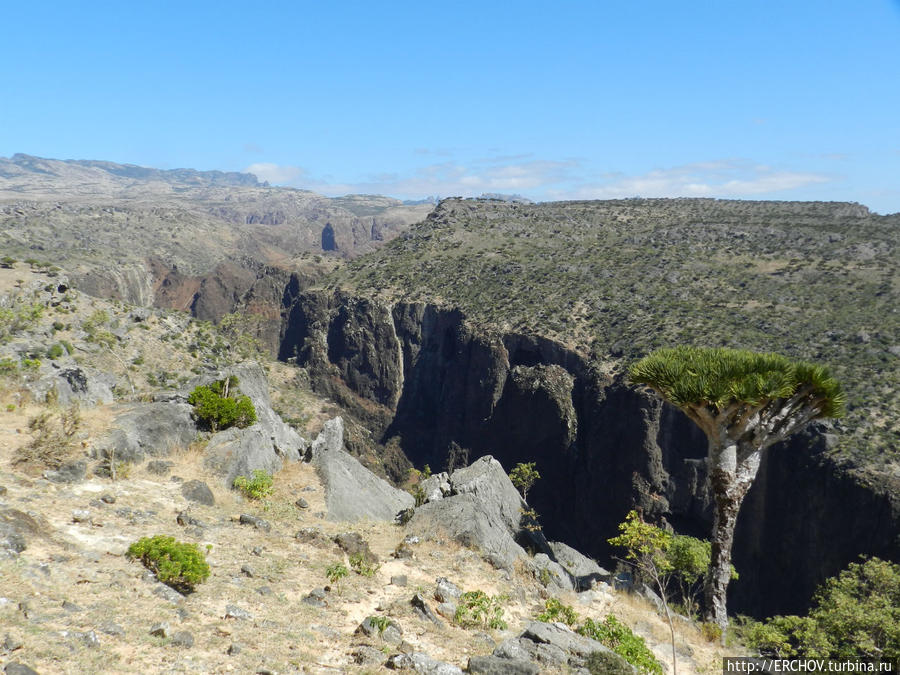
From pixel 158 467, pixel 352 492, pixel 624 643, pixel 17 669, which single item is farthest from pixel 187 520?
pixel 624 643

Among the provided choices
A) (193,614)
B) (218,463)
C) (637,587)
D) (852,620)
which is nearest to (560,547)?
(637,587)

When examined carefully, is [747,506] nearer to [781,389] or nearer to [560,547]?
[560,547]

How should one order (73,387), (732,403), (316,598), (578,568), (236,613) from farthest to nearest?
(73,387)
(578,568)
(732,403)
(316,598)
(236,613)

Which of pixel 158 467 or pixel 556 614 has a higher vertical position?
pixel 158 467

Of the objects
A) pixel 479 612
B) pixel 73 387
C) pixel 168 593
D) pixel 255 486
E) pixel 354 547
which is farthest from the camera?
pixel 73 387

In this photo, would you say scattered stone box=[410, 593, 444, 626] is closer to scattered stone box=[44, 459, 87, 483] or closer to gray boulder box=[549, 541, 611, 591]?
gray boulder box=[549, 541, 611, 591]

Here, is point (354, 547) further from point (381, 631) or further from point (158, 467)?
point (158, 467)

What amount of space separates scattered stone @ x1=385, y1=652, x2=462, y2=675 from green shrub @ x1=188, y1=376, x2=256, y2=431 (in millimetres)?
13760

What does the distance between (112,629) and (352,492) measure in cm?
1181

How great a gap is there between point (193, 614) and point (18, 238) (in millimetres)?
147595

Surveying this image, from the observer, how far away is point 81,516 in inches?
502

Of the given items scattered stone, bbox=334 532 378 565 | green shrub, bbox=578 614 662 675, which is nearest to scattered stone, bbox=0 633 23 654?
scattered stone, bbox=334 532 378 565

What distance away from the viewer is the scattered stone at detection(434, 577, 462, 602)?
→ 12.9 m

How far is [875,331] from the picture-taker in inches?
2057
